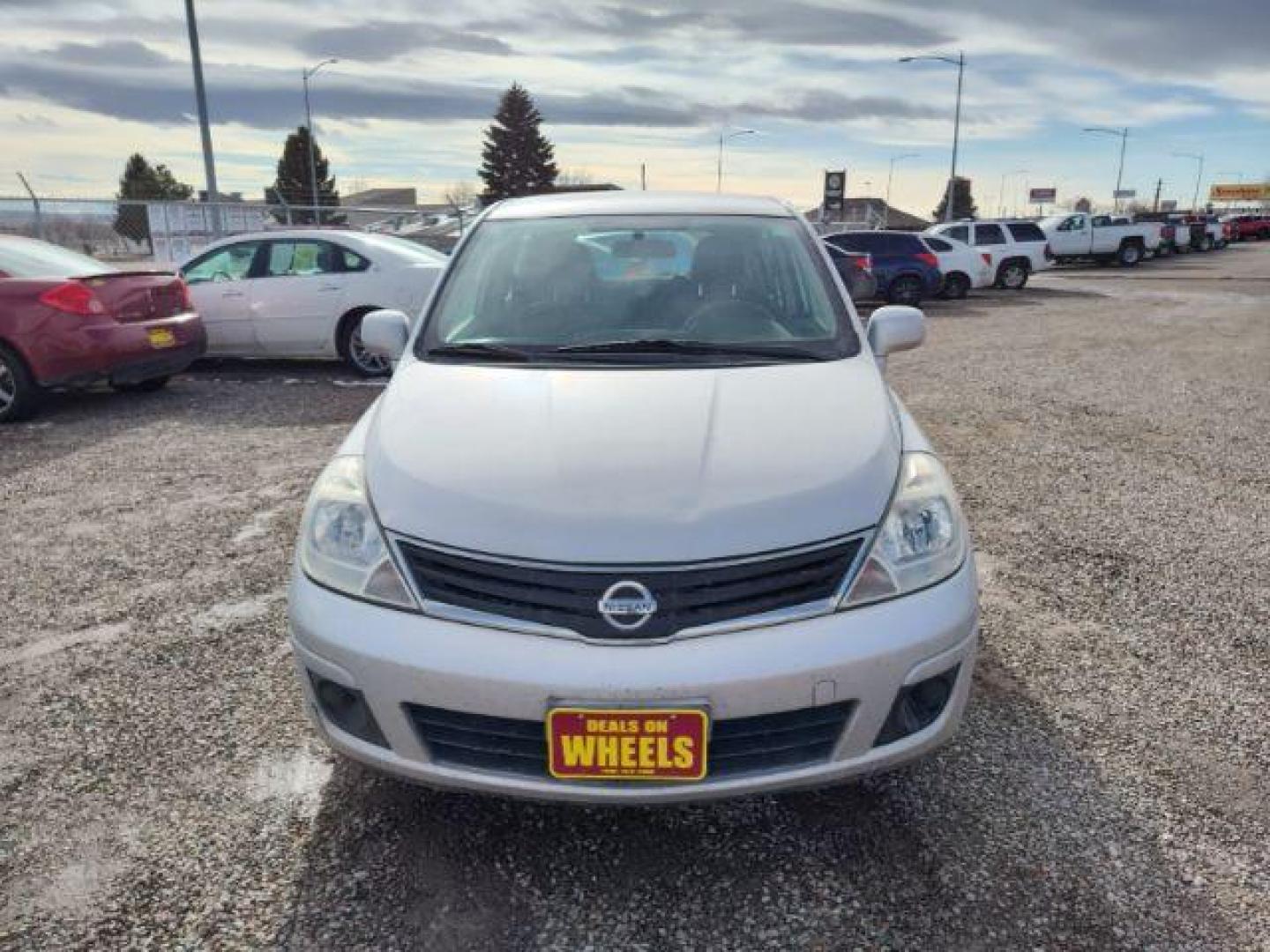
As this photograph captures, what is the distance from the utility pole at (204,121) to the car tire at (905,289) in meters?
12.5

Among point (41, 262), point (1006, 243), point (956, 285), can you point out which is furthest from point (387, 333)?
point (1006, 243)

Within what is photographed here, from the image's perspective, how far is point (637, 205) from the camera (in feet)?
12.6

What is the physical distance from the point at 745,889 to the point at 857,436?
1.17 m

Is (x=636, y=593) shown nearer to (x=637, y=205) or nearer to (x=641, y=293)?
(x=641, y=293)

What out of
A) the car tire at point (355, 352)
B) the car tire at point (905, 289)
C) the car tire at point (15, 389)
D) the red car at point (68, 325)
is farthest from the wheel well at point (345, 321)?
the car tire at point (905, 289)

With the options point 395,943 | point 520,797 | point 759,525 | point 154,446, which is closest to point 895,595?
point 759,525

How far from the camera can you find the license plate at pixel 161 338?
24.8 feet

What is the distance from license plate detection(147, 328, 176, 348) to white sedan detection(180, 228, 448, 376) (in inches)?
54.6

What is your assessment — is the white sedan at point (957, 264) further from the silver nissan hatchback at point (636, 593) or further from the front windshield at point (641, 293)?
the silver nissan hatchback at point (636, 593)

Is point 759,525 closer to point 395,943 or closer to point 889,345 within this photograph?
point 395,943

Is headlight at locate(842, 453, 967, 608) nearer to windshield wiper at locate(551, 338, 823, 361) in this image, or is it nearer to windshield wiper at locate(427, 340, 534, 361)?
windshield wiper at locate(551, 338, 823, 361)

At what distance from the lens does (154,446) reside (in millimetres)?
6578

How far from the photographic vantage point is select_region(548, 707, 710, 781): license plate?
80.0 inches

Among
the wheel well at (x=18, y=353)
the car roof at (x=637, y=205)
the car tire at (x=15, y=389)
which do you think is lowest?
the car tire at (x=15, y=389)
